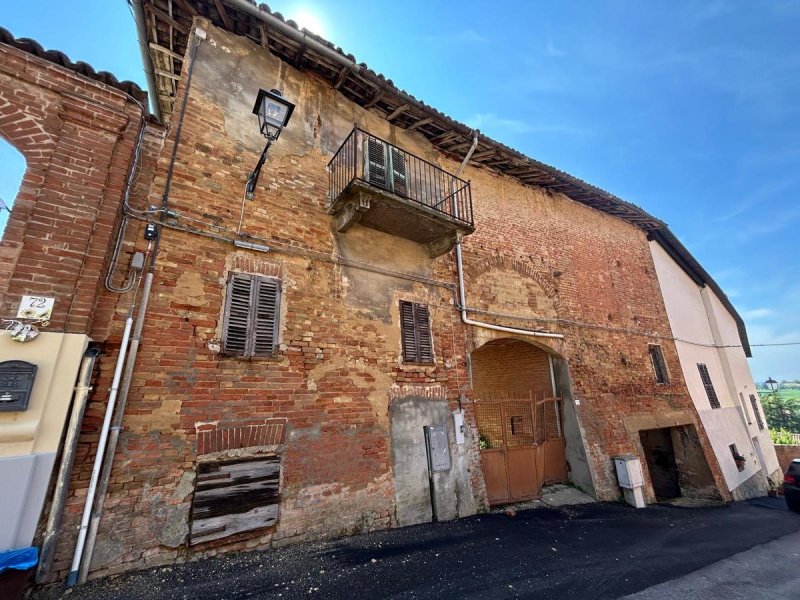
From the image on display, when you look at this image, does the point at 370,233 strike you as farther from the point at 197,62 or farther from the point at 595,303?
the point at 595,303

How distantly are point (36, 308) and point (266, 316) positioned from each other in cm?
230

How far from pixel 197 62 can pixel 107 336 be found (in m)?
4.45

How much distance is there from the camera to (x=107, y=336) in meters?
3.86

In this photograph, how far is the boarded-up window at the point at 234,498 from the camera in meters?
3.93

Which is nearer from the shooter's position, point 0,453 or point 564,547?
point 0,453

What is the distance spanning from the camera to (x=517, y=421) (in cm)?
886

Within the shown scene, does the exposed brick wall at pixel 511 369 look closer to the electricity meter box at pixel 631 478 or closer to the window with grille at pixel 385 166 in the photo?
the electricity meter box at pixel 631 478

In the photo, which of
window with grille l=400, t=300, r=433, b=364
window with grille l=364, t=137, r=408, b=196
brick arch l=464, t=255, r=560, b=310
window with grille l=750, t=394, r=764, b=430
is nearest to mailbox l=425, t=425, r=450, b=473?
window with grille l=400, t=300, r=433, b=364

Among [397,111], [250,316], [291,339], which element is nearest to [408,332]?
[291,339]

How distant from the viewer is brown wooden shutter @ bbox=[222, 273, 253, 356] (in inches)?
179

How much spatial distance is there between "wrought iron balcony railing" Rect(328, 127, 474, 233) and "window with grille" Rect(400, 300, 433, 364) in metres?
1.82

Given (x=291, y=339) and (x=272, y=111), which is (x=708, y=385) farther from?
(x=272, y=111)

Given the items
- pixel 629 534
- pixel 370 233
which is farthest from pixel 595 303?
pixel 370 233

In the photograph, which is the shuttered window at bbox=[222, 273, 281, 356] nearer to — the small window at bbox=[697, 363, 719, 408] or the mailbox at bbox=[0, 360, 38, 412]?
the mailbox at bbox=[0, 360, 38, 412]
